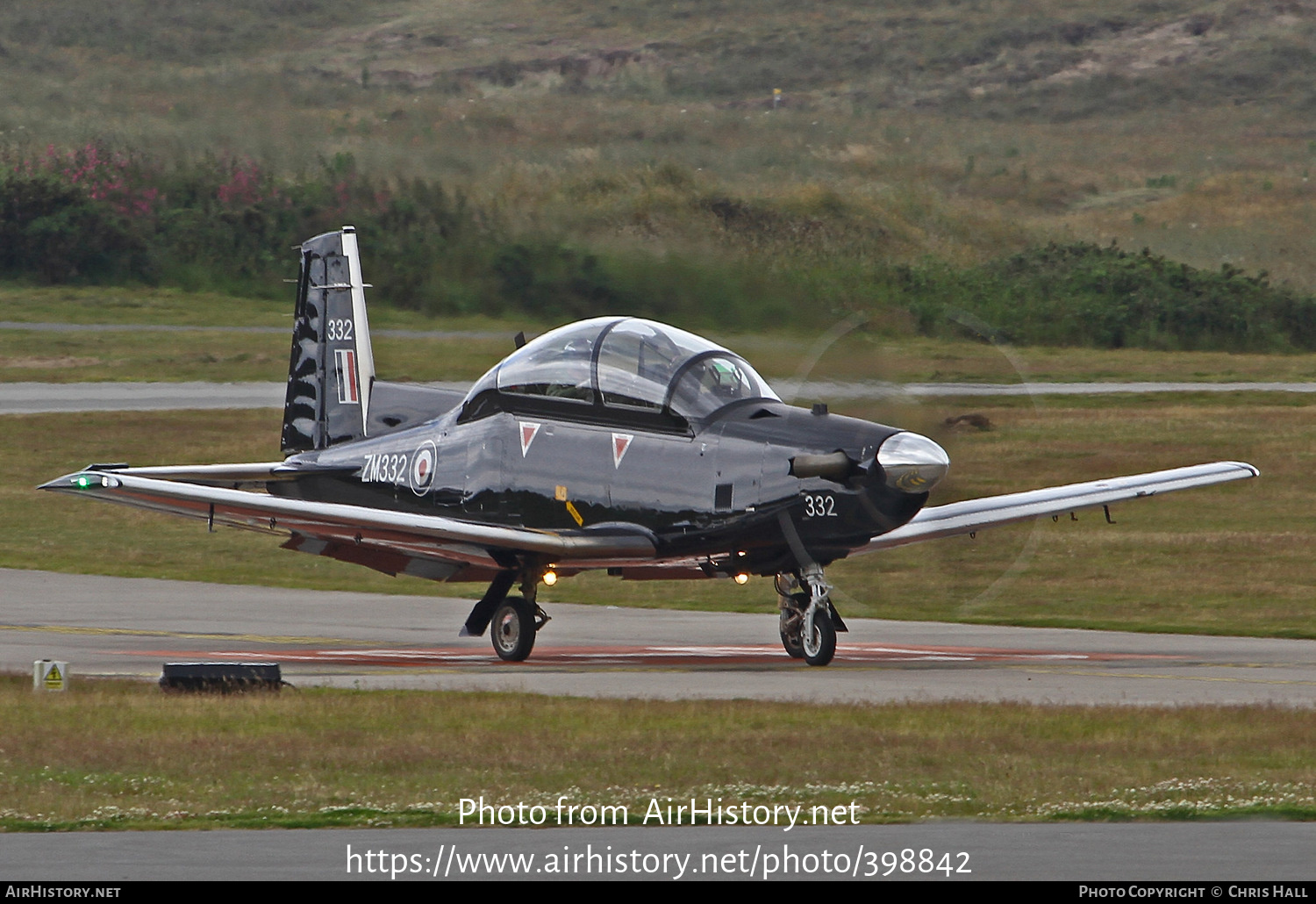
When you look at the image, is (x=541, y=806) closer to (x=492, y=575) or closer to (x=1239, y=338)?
(x=492, y=575)

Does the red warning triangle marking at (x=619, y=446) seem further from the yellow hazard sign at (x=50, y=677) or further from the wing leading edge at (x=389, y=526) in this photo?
the yellow hazard sign at (x=50, y=677)

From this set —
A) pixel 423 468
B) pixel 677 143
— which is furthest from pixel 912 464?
pixel 677 143

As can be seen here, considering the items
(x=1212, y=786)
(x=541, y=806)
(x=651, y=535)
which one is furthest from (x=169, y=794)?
(x=651, y=535)

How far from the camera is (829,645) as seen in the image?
17203mm

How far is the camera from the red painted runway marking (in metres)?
18.0

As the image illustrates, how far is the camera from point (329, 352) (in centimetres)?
2231

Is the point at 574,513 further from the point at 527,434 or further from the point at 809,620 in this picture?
the point at 809,620

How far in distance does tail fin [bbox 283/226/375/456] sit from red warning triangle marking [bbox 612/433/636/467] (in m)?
4.83

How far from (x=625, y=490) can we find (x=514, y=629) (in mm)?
1702

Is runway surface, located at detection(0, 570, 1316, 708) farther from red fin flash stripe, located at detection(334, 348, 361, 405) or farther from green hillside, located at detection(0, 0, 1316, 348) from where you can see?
green hillside, located at detection(0, 0, 1316, 348)

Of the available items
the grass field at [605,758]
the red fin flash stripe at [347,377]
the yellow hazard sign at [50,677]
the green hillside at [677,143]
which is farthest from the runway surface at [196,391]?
the grass field at [605,758]

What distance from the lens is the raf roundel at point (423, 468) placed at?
63.6 ft

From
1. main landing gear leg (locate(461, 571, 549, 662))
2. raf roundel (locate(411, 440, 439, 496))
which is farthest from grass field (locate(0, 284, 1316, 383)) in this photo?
main landing gear leg (locate(461, 571, 549, 662))

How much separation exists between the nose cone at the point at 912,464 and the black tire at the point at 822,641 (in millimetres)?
1658
